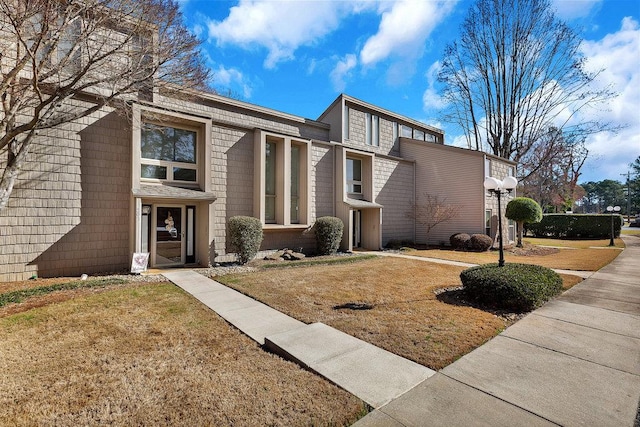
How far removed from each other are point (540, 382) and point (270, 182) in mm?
10905

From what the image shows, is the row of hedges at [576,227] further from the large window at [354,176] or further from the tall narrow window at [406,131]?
the large window at [354,176]

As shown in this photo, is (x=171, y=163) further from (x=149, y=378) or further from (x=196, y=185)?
(x=149, y=378)

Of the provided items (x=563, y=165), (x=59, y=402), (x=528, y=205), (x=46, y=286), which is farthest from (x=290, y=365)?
(x=563, y=165)

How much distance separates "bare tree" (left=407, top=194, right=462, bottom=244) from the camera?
16672 millimetres

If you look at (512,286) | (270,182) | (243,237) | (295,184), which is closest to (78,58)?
(243,237)

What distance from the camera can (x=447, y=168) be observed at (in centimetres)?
1697

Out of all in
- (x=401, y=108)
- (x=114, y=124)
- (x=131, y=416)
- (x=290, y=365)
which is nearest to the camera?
(x=131, y=416)

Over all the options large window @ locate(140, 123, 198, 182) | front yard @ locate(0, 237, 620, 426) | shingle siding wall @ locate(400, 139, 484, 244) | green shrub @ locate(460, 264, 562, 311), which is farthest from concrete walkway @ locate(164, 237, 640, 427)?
shingle siding wall @ locate(400, 139, 484, 244)

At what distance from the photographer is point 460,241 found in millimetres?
15633

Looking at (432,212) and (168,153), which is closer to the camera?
(168,153)

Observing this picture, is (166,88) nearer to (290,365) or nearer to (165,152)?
(165,152)

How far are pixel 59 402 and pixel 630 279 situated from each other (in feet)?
41.3

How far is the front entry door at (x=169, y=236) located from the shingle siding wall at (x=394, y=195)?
1001 cm

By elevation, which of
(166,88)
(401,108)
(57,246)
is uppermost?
(401,108)
